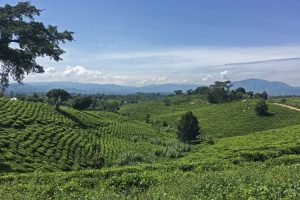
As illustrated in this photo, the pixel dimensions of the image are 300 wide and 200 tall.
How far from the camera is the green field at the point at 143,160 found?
1500 centimetres

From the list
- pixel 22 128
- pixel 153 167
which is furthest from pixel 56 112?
pixel 153 167

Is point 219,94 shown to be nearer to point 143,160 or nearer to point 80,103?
point 80,103

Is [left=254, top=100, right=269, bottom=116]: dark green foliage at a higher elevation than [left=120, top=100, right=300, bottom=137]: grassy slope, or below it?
higher

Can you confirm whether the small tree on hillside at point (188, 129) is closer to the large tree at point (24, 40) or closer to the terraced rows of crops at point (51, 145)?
the terraced rows of crops at point (51, 145)

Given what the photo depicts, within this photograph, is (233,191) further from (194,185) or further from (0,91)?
(0,91)

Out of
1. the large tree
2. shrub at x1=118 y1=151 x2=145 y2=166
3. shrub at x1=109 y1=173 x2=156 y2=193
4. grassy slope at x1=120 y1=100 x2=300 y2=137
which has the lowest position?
grassy slope at x1=120 y1=100 x2=300 y2=137

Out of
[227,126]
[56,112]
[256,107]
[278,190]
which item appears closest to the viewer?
[278,190]

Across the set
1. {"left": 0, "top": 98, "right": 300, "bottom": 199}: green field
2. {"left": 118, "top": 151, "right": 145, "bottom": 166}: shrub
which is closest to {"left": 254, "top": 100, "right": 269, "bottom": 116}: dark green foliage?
{"left": 0, "top": 98, "right": 300, "bottom": 199}: green field

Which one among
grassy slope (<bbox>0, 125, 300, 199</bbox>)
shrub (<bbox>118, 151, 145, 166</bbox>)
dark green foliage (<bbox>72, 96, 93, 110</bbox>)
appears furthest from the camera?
dark green foliage (<bbox>72, 96, 93, 110</bbox>)

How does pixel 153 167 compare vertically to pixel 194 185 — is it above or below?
below

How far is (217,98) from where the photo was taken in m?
186

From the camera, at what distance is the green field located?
15000mm

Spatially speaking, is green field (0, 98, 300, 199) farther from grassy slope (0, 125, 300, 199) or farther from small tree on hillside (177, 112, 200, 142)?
small tree on hillside (177, 112, 200, 142)

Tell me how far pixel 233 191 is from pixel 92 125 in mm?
83292
